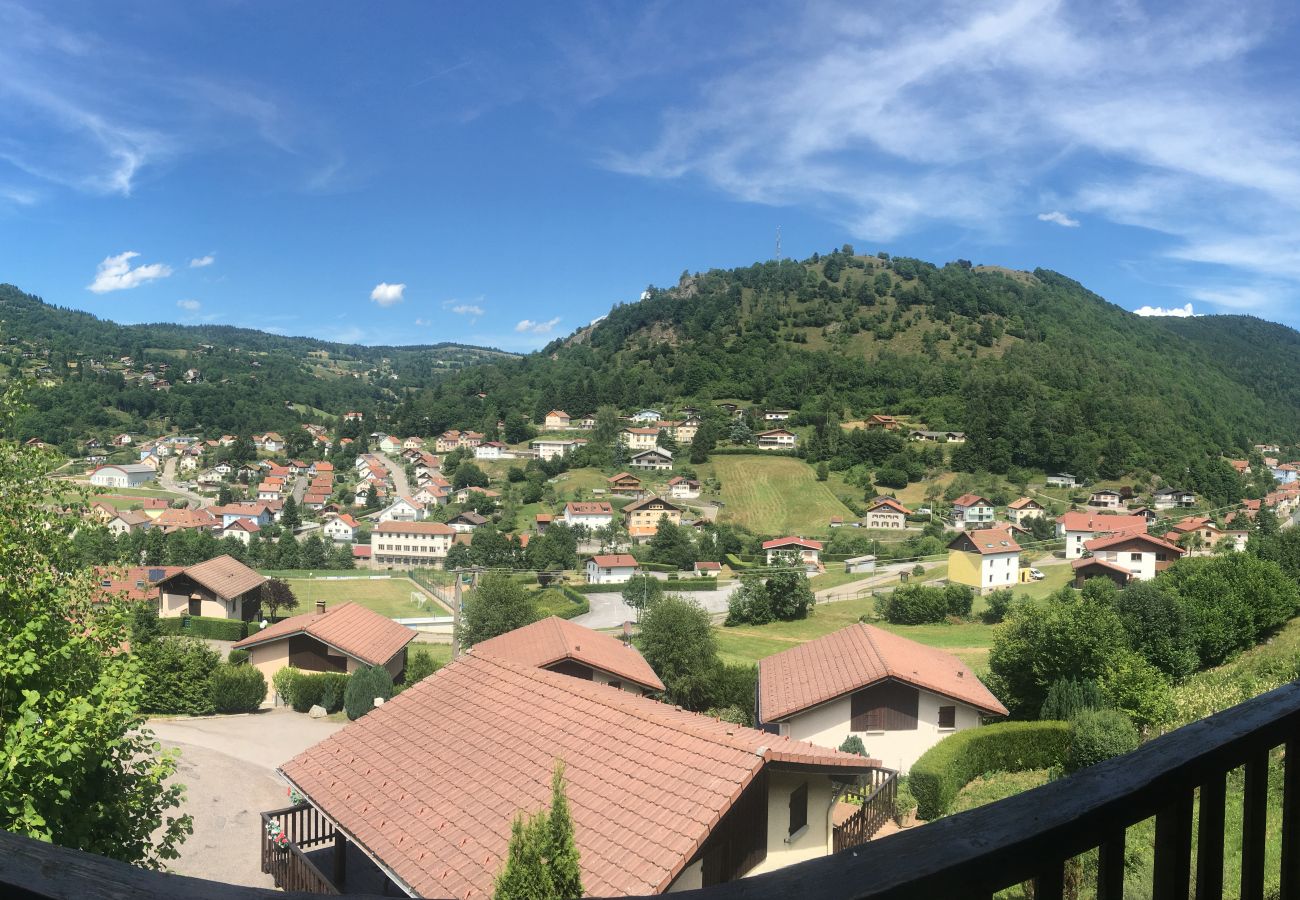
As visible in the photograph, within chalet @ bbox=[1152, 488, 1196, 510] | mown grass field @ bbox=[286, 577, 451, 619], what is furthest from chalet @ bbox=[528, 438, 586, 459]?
chalet @ bbox=[1152, 488, 1196, 510]

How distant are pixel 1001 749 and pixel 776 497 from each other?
59010 millimetres

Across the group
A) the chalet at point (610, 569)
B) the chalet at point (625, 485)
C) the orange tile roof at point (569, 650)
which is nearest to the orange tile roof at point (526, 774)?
the orange tile roof at point (569, 650)

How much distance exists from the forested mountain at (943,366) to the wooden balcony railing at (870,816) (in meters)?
73.1

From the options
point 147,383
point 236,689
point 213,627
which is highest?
point 147,383

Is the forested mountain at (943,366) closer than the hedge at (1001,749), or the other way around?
the hedge at (1001,749)

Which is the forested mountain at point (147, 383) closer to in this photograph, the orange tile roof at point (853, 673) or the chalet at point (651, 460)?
the chalet at point (651, 460)

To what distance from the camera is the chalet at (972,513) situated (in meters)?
64.9

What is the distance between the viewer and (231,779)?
15891 millimetres

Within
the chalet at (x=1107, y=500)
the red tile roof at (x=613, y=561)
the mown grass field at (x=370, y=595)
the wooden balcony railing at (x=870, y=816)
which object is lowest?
the mown grass field at (x=370, y=595)

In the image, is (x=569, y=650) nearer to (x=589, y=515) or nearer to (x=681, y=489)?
(x=589, y=515)

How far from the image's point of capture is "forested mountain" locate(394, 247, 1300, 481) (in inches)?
3356

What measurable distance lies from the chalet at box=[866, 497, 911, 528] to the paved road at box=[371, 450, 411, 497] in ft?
144

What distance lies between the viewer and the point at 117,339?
163 m

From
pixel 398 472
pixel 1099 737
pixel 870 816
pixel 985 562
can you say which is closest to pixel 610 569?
pixel 985 562
